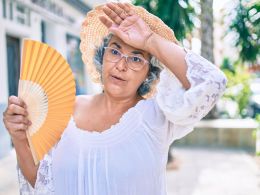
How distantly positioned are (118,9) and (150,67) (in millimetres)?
312

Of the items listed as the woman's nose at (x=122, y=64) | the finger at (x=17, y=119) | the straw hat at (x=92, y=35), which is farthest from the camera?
the straw hat at (x=92, y=35)

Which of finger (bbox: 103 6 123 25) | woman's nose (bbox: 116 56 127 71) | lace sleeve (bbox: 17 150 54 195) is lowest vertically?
lace sleeve (bbox: 17 150 54 195)

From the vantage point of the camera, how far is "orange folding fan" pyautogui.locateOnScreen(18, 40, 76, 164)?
1.46 m

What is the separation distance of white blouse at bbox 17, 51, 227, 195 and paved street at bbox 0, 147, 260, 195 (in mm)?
3588

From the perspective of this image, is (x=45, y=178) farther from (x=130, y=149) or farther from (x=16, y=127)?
(x=130, y=149)

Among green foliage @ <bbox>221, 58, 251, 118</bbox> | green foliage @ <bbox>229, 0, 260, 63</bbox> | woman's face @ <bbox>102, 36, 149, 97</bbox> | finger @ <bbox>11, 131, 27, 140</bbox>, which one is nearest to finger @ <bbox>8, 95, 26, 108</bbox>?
finger @ <bbox>11, 131, 27, 140</bbox>

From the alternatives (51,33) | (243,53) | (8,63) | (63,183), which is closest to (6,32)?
(8,63)

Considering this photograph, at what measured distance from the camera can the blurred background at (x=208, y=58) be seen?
547 cm

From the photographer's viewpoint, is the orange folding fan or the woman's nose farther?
the woman's nose

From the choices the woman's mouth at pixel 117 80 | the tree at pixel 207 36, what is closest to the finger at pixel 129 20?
the woman's mouth at pixel 117 80

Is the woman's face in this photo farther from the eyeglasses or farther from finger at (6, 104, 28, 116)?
finger at (6, 104, 28, 116)

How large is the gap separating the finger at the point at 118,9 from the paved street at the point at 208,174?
12.8 feet

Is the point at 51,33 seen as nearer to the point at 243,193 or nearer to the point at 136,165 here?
the point at 243,193

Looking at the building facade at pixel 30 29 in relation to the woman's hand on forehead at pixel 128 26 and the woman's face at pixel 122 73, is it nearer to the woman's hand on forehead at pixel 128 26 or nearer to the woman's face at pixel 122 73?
the woman's face at pixel 122 73
